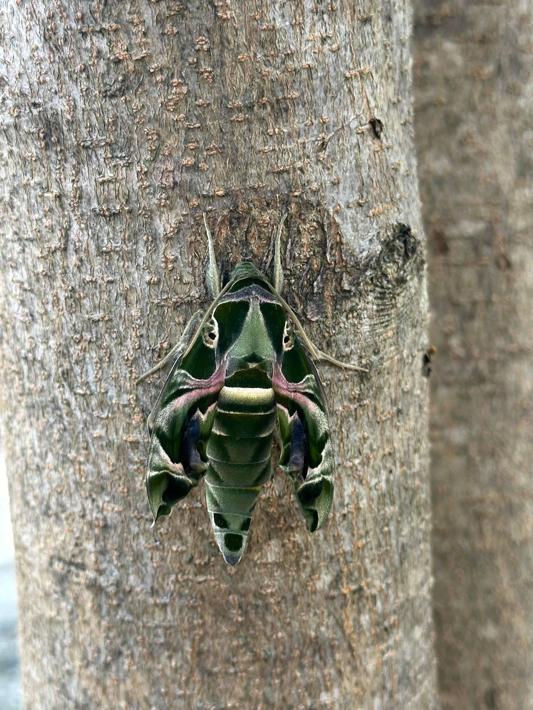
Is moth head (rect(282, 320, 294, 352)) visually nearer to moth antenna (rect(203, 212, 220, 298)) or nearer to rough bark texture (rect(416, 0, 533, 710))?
moth antenna (rect(203, 212, 220, 298))

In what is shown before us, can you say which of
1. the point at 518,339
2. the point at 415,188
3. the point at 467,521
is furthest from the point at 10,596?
the point at 415,188

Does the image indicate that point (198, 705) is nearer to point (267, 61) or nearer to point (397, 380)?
point (397, 380)

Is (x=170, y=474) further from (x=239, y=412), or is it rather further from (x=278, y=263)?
(x=278, y=263)

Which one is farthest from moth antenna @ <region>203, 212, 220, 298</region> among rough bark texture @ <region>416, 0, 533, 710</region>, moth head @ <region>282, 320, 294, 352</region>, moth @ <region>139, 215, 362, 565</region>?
rough bark texture @ <region>416, 0, 533, 710</region>

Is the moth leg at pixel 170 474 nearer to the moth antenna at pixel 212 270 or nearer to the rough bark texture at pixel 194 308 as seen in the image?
the rough bark texture at pixel 194 308

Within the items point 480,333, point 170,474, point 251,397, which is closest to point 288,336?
point 251,397
